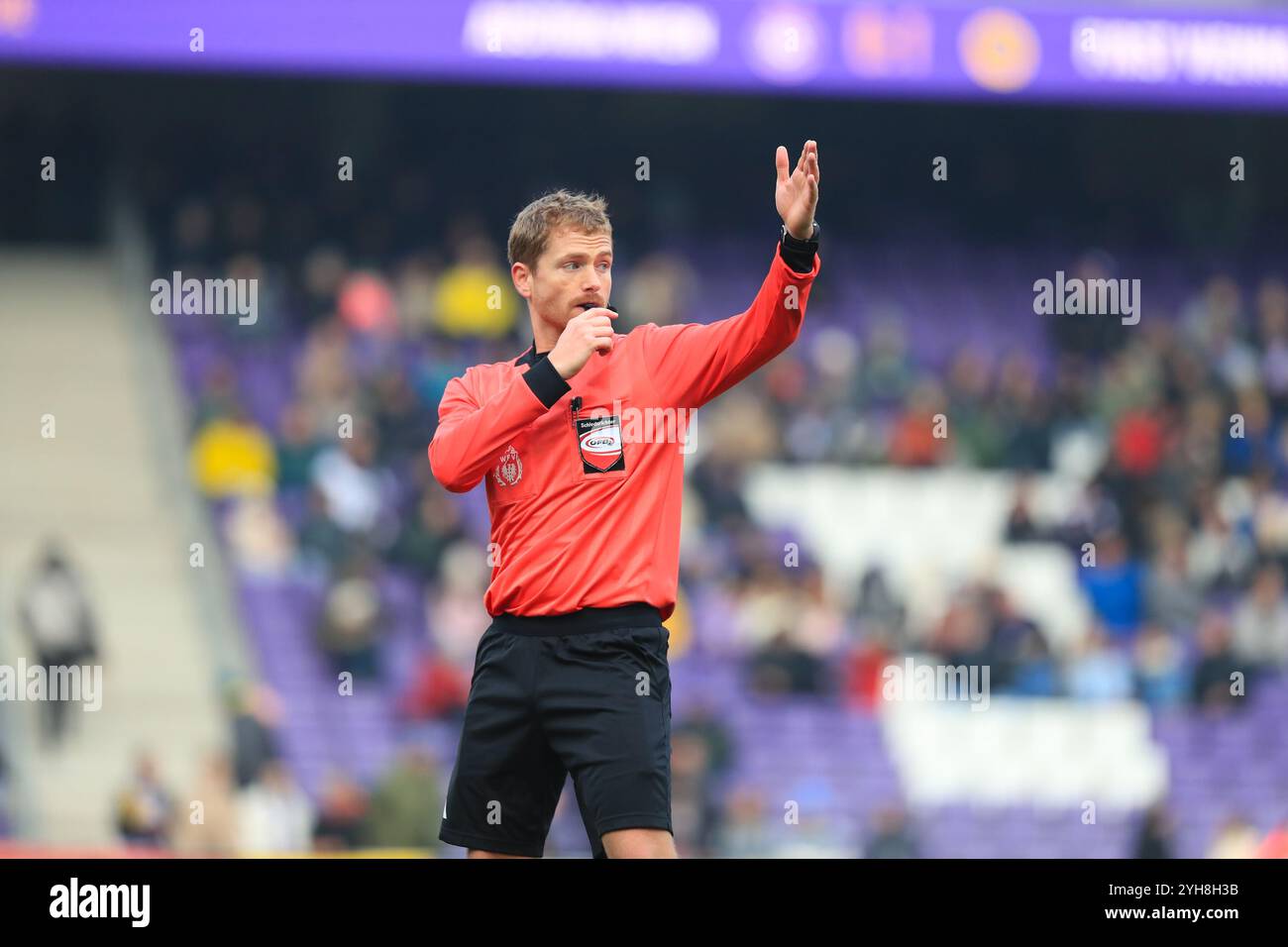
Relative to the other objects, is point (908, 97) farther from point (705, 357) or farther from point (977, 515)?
point (705, 357)

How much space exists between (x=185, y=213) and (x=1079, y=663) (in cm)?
869

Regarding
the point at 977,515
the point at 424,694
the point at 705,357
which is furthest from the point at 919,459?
the point at 705,357

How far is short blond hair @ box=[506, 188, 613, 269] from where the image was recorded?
16.7 ft

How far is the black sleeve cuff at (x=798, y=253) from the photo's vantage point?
4875 mm

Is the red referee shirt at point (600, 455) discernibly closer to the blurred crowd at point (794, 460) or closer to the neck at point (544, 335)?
the neck at point (544, 335)

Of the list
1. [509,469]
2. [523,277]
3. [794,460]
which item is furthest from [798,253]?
[794,460]

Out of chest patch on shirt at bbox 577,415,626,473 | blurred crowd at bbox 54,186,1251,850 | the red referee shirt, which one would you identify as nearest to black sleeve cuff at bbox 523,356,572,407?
the red referee shirt

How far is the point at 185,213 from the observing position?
1741 cm

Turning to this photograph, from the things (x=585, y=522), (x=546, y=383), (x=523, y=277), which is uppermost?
(x=523, y=277)

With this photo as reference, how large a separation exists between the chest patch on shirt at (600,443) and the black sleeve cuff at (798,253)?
61cm

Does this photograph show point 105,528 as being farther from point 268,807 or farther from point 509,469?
point 509,469

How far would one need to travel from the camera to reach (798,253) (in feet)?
16.0

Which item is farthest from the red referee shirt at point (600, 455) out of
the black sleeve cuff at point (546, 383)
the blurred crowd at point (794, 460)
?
the blurred crowd at point (794, 460)

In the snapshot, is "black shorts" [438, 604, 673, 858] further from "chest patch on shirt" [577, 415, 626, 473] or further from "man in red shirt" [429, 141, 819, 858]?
"chest patch on shirt" [577, 415, 626, 473]
